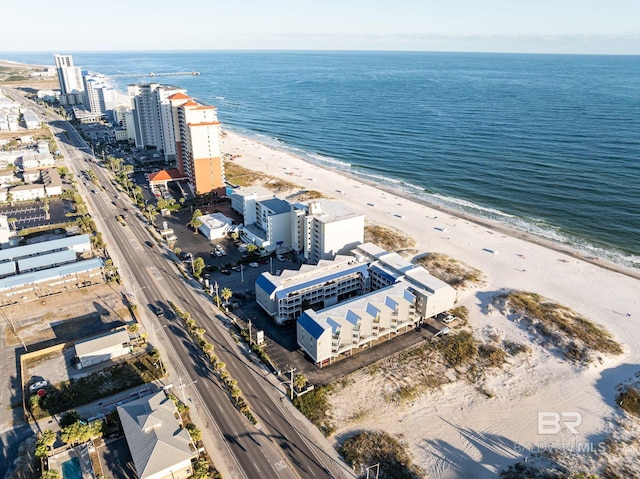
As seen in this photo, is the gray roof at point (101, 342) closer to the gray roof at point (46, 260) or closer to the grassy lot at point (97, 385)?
the grassy lot at point (97, 385)

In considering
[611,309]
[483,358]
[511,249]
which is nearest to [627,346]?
[611,309]

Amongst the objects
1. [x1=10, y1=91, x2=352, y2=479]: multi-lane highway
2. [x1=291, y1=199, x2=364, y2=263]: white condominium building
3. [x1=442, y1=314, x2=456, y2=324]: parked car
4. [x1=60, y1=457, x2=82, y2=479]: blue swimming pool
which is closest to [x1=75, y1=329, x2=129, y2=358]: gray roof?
[x1=10, y1=91, x2=352, y2=479]: multi-lane highway

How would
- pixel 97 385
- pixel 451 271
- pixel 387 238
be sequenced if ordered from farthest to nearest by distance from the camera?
pixel 387 238 → pixel 451 271 → pixel 97 385

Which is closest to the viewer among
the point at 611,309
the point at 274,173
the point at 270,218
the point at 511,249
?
the point at 611,309

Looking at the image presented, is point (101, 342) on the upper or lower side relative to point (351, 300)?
lower

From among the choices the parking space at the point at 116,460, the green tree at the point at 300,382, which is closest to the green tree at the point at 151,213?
the parking space at the point at 116,460

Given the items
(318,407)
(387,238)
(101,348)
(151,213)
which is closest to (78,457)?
(101,348)

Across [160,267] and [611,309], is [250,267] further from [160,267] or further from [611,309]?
[611,309]

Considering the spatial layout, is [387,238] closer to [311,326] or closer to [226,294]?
[226,294]
